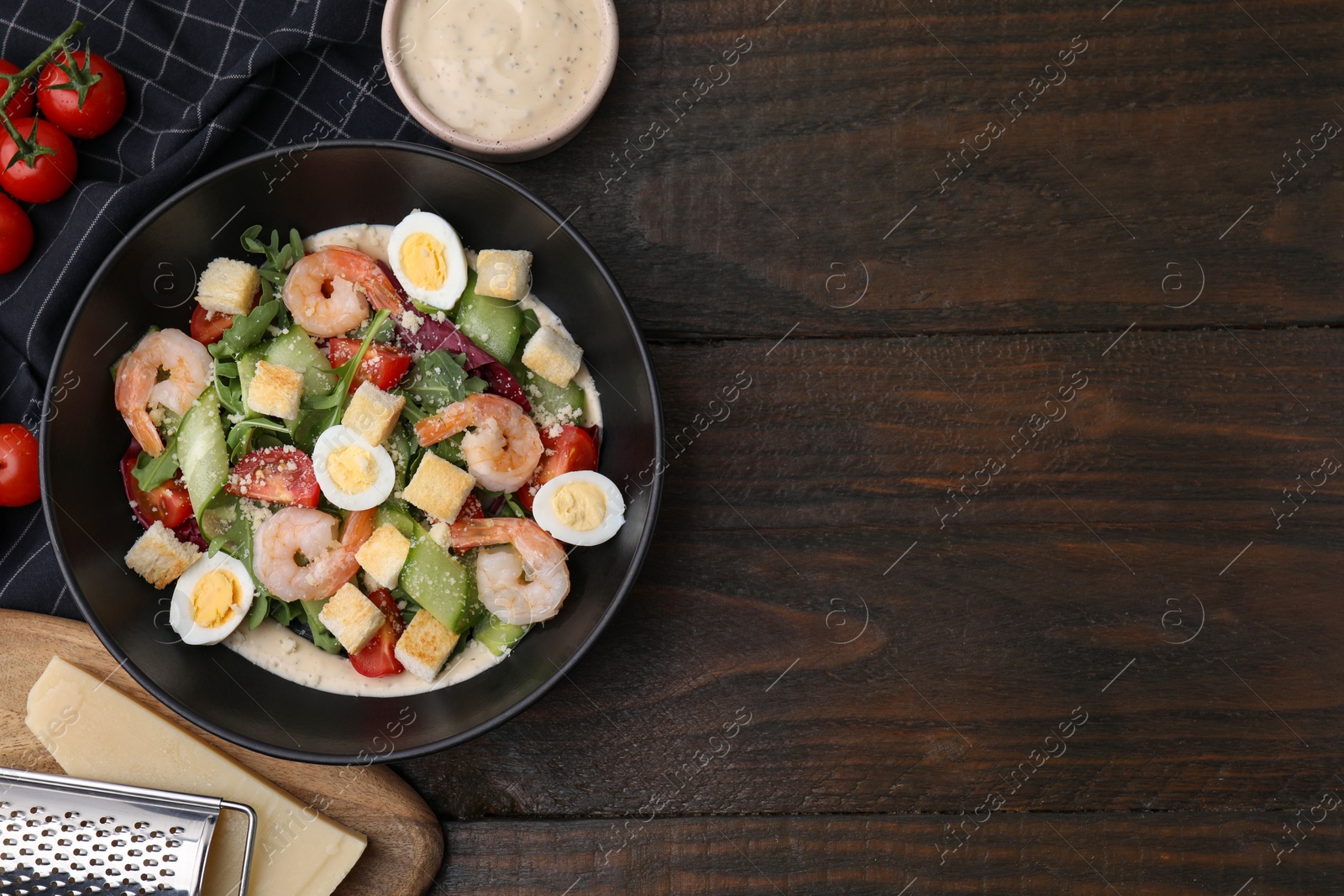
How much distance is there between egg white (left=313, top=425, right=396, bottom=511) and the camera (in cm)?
180

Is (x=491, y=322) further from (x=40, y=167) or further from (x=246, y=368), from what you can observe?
(x=40, y=167)

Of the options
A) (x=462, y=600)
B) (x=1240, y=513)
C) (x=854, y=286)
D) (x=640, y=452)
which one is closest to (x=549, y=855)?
(x=462, y=600)

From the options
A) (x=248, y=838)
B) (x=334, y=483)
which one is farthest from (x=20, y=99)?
(x=248, y=838)

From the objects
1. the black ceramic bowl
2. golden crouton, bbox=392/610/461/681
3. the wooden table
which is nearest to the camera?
the black ceramic bowl

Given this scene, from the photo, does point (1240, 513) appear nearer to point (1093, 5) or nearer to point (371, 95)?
point (1093, 5)

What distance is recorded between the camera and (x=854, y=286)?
2.03 metres

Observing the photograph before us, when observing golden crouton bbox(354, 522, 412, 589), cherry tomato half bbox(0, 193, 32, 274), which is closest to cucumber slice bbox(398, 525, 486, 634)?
golden crouton bbox(354, 522, 412, 589)

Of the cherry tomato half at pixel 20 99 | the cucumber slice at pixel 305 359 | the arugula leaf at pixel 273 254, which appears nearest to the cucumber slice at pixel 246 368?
the cucumber slice at pixel 305 359

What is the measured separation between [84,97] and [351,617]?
1.29m

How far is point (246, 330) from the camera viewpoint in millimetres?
1848

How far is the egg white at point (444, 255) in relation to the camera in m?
1.86

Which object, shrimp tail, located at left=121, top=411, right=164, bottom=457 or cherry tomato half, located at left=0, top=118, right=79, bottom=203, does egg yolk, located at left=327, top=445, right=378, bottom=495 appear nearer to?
shrimp tail, located at left=121, top=411, right=164, bottom=457

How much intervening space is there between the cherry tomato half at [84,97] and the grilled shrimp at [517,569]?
1.26 meters

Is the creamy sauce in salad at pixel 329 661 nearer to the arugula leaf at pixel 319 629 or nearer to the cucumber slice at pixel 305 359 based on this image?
the arugula leaf at pixel 319 629
